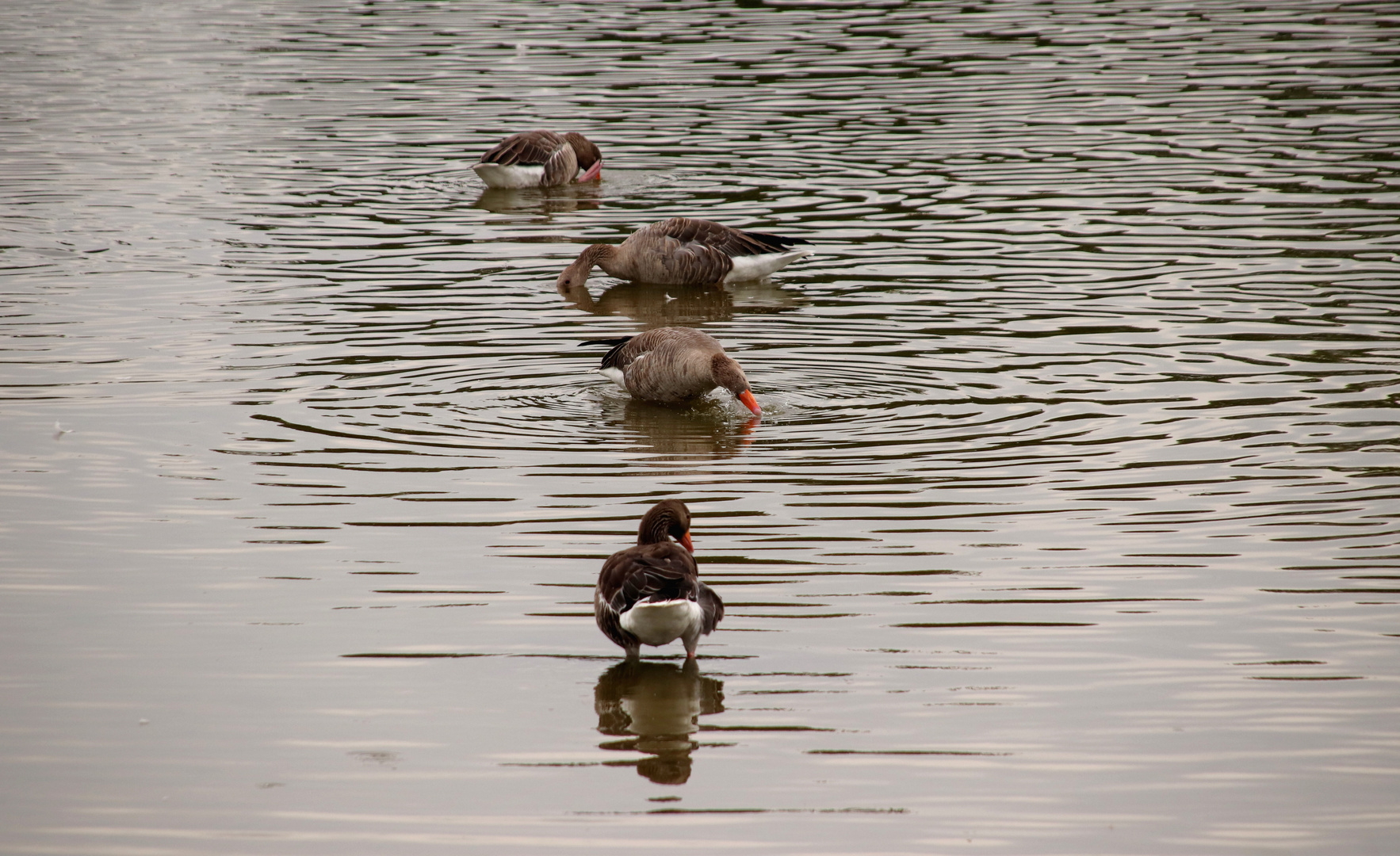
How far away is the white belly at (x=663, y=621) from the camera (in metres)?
7.26

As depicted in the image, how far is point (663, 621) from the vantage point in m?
7.34

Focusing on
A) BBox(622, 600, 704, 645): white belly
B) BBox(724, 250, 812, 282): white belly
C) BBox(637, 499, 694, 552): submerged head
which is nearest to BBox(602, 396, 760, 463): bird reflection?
BBox(637, 499, 694, 552): submerged head

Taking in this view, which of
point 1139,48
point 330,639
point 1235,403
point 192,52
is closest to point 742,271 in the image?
point 1235,403

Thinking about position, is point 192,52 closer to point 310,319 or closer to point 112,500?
point 310,319

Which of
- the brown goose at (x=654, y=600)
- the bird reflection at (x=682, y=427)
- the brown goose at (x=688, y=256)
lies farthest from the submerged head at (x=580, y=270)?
the brown goose at (x=654, y=600)

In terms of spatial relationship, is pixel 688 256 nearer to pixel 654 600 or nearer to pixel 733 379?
pixel 733 379

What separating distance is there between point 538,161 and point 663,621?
16207 millimetres

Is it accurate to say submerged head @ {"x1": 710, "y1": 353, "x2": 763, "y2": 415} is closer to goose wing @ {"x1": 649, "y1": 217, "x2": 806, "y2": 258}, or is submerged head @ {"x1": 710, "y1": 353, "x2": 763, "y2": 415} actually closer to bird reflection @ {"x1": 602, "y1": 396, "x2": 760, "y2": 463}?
bird reflection @ {"x1": 602, "y1": 396, "x2": 760, "y2": 463}

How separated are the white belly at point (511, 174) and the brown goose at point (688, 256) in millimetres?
5133

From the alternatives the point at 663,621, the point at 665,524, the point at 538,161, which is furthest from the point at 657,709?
the point at 538,161

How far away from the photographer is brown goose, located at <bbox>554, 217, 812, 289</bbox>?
17656 millimetres

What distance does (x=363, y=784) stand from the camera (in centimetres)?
669

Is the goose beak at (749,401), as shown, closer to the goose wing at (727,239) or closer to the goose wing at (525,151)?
the goose wing at (727,239)

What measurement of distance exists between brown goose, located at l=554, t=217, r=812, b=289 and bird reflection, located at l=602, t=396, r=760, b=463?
463 centimetres
